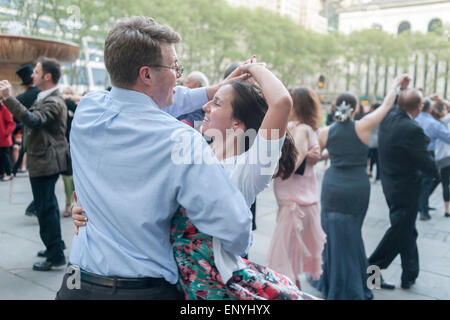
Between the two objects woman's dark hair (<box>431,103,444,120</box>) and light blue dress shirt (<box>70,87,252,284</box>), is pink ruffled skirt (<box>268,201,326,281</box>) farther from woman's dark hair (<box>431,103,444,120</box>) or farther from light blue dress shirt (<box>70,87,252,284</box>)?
woman's dark hair (<box>431,103,444,120</box>)

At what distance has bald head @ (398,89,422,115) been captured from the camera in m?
4.44

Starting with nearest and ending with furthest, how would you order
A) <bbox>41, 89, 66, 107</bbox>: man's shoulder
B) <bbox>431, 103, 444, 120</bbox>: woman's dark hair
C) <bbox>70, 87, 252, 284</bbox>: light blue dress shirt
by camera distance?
<bbox>70, 87, 252, 284</bbox>: light blue dress shirt < <bbox>41, 89, 66, 107</bbox>: man's shoulder < <bbox>431, 103, 444, 120</bbox>: woman's dark hair

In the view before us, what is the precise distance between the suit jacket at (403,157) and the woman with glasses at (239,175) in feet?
8.80

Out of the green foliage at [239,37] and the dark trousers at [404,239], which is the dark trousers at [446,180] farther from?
the green foliage at [239,37]

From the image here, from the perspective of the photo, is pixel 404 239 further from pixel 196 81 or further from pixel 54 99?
pixel 54 99

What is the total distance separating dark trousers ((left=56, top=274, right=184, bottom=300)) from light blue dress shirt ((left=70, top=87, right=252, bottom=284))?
0.05 m

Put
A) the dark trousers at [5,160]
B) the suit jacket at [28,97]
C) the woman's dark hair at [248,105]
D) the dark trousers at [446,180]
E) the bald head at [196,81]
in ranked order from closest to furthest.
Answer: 1. the woman's dark hair at [248,105]
2. the bald head at [196,81]
3. the suit jacket at [28,97]
4. the dark trousers at [5,160]
5. the dark trousers at [446,180]

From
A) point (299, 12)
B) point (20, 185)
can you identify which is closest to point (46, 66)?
point (20, 185)

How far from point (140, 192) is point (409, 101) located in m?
3.77

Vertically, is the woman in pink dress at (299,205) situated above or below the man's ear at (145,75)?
below

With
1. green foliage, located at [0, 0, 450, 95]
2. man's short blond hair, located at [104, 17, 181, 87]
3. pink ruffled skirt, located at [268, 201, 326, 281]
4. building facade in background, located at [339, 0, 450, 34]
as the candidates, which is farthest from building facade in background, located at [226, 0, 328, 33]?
man's short blond hair, located at [104, 17, 181, 87]

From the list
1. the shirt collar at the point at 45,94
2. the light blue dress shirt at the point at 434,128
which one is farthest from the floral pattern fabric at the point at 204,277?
the light blue dress shirt at the point at 434,128

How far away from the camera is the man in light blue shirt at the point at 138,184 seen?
138 cm

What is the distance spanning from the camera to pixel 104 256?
1500 mm
